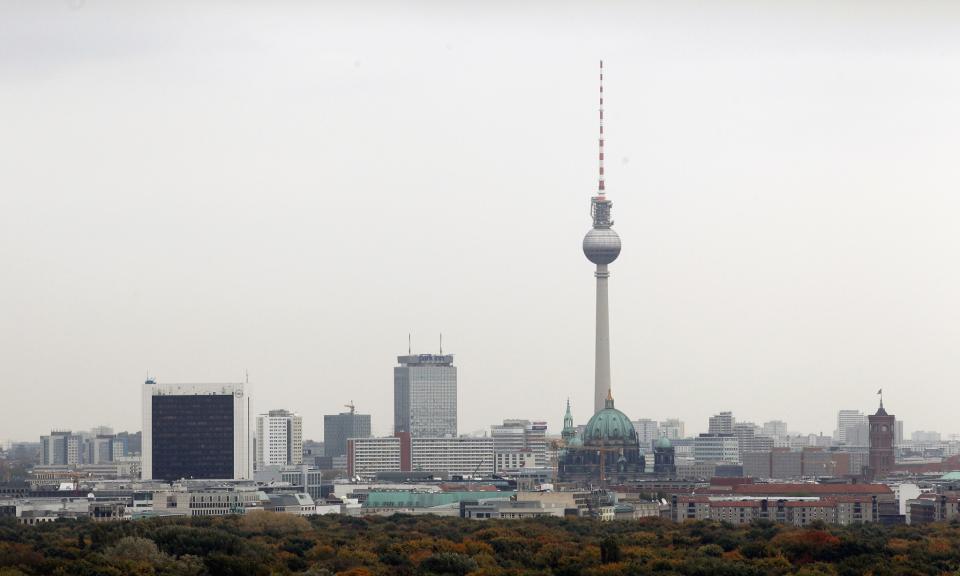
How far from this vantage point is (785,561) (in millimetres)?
125562

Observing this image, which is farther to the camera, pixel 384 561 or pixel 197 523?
pixel 197 523

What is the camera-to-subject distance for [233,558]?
121 metres

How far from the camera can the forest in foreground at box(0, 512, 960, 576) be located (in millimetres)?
118188

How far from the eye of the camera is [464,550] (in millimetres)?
135750

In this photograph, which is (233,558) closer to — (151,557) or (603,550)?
(151,557)

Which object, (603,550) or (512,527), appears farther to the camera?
(512,527)

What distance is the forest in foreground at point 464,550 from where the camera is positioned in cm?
11819

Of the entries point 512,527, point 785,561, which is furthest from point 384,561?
point 512,527

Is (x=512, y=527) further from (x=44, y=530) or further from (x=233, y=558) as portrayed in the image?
(x=233, y=558)

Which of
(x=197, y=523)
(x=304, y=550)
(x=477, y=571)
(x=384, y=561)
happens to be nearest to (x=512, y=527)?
(x=197, y=523)

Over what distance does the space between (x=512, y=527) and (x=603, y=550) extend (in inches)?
1669

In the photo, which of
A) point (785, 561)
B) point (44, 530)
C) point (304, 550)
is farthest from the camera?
point (44, 530)

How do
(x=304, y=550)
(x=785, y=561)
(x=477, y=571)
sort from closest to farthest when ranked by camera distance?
(x=477, y=571) → (x=785, y=561) → (x=304, y=550)

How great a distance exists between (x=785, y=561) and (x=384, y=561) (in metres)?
19.8
